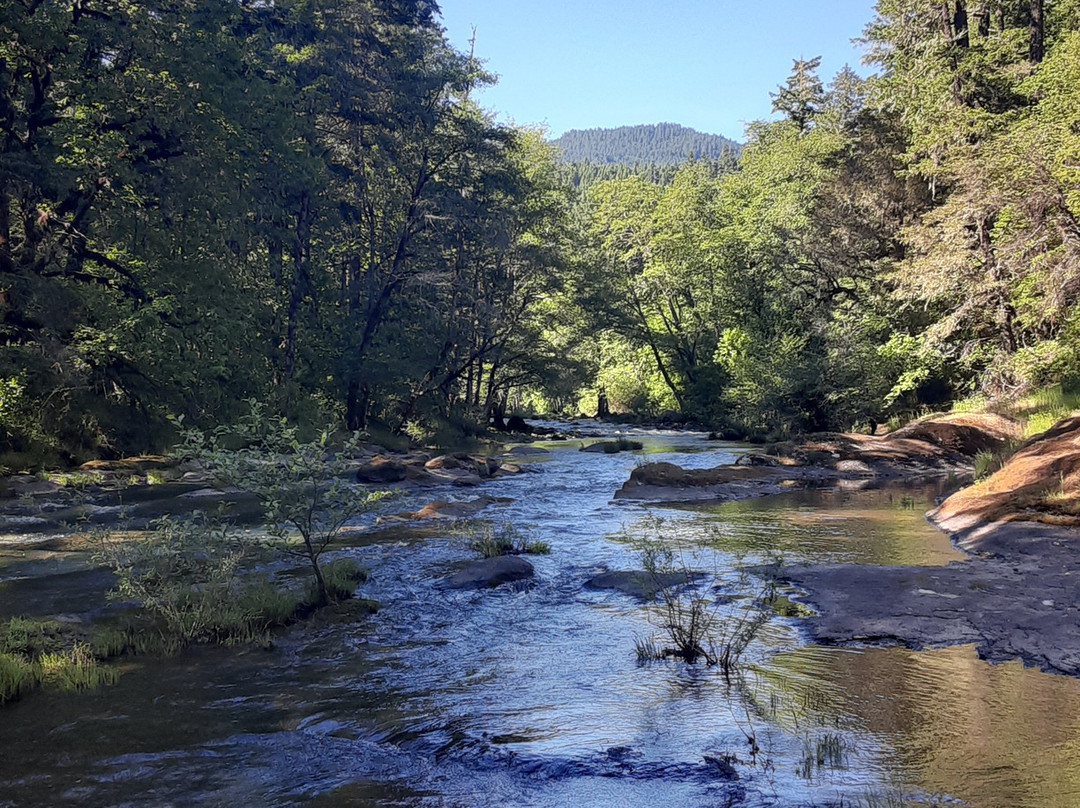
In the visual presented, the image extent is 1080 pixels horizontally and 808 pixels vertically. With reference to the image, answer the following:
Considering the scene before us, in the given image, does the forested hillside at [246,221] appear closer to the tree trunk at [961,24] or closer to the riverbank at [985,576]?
the riverbank at [985,576]

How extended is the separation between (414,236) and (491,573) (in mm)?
25381

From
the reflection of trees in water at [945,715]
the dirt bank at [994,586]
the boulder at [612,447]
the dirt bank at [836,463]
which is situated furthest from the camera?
the boulder at [612,447]

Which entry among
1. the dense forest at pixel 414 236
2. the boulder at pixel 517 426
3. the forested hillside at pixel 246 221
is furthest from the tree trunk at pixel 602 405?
the forested hillside at pixel 246 221

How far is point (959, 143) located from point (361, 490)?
21.4m

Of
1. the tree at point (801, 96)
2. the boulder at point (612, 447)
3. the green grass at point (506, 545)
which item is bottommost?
the boulder at point (612, 447)

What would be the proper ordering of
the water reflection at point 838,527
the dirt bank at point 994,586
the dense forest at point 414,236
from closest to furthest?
the dirt bank at point 994,586 → the water reflection at point 838,527 → the dense forest at point 414,236

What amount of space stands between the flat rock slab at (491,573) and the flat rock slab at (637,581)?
85cm

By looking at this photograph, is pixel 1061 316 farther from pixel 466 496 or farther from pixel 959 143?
pixel 466 496

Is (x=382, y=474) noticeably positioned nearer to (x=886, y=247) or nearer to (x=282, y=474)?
(x=282, y=474)

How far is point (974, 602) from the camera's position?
7.81 meters

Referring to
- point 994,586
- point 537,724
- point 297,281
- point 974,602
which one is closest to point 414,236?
point 297,281

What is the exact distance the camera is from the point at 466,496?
18.4m

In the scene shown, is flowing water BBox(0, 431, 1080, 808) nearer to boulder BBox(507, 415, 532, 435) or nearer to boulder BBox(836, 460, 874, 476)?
boulder BBox(836, 460, 874, 476)

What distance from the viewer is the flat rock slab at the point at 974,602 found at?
674 cm
